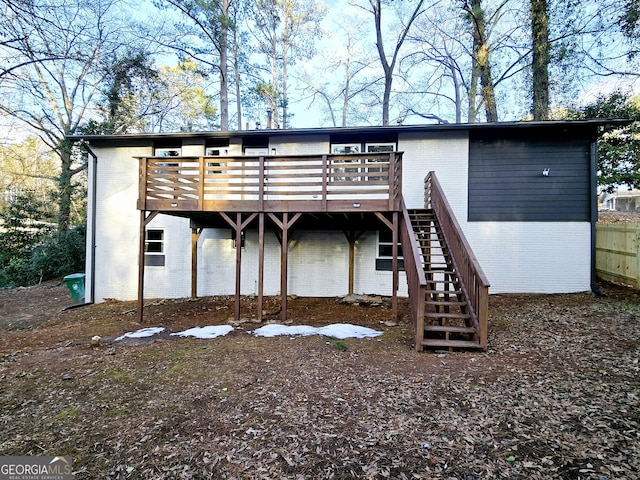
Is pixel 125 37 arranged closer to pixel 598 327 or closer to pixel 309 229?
pixel 309 229

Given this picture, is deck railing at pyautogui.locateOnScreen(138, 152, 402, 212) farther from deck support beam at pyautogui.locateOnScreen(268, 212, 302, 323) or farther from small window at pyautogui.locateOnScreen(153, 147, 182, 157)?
small window at pyautogui.locateOnScreen(153, 147, 182, 157)

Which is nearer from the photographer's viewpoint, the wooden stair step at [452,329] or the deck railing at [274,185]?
the wooden stair step at [452,329]

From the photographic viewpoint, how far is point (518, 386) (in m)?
3.71

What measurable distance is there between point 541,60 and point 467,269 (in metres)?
12.1

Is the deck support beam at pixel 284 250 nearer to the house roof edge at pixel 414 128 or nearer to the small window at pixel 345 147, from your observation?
the house roof edge at pixel 414 128

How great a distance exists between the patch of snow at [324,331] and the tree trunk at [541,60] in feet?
40.0

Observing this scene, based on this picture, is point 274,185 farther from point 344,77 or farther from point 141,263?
point 344,77

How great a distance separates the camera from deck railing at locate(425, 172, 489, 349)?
4.84 metres

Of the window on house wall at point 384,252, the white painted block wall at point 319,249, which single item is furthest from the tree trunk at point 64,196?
the window on house wall at point 384,252

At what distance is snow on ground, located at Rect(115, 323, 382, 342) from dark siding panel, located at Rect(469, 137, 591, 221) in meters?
5.34

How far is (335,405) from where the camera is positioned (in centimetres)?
343

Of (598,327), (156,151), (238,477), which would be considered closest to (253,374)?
(238,477)

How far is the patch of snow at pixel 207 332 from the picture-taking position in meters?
6.30

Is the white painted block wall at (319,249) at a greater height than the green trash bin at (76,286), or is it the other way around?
the white painted block wall at (319,249)
